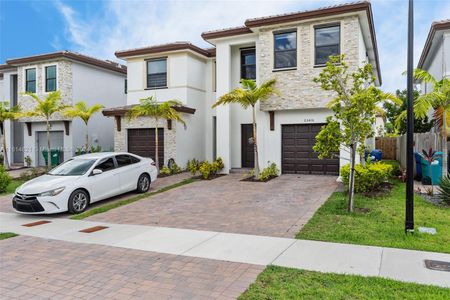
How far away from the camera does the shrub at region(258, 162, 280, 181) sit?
14.8m

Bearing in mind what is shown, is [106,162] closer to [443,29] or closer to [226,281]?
[226,281]

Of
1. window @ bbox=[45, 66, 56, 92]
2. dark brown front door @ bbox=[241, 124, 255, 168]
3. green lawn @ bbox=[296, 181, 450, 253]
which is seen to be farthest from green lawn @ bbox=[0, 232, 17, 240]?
window @ bbox=[45, 66, 56, 92]

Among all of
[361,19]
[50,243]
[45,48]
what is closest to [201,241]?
[50,243]

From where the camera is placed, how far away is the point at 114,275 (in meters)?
5.28

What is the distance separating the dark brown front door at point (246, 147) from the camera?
1764cm

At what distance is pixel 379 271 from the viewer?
5141 mm

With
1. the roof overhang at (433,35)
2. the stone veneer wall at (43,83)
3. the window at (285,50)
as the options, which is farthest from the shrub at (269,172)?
the stone veneer wall at (43,83)

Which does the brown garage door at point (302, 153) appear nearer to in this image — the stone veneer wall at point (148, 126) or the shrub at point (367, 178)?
the shrub at point (367, 178)

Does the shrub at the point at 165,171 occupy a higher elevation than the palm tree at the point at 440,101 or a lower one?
lower

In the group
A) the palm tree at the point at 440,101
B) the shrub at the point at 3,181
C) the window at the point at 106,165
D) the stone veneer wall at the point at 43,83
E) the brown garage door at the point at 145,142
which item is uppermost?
the stone veneer wall at the point at 43,83

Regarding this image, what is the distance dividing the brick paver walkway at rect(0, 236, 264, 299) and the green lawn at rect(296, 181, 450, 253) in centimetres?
243

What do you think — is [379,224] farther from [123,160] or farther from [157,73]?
[157,73]

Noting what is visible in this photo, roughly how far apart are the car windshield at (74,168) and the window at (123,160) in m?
0.92

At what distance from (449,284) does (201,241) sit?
4050 millimetres
